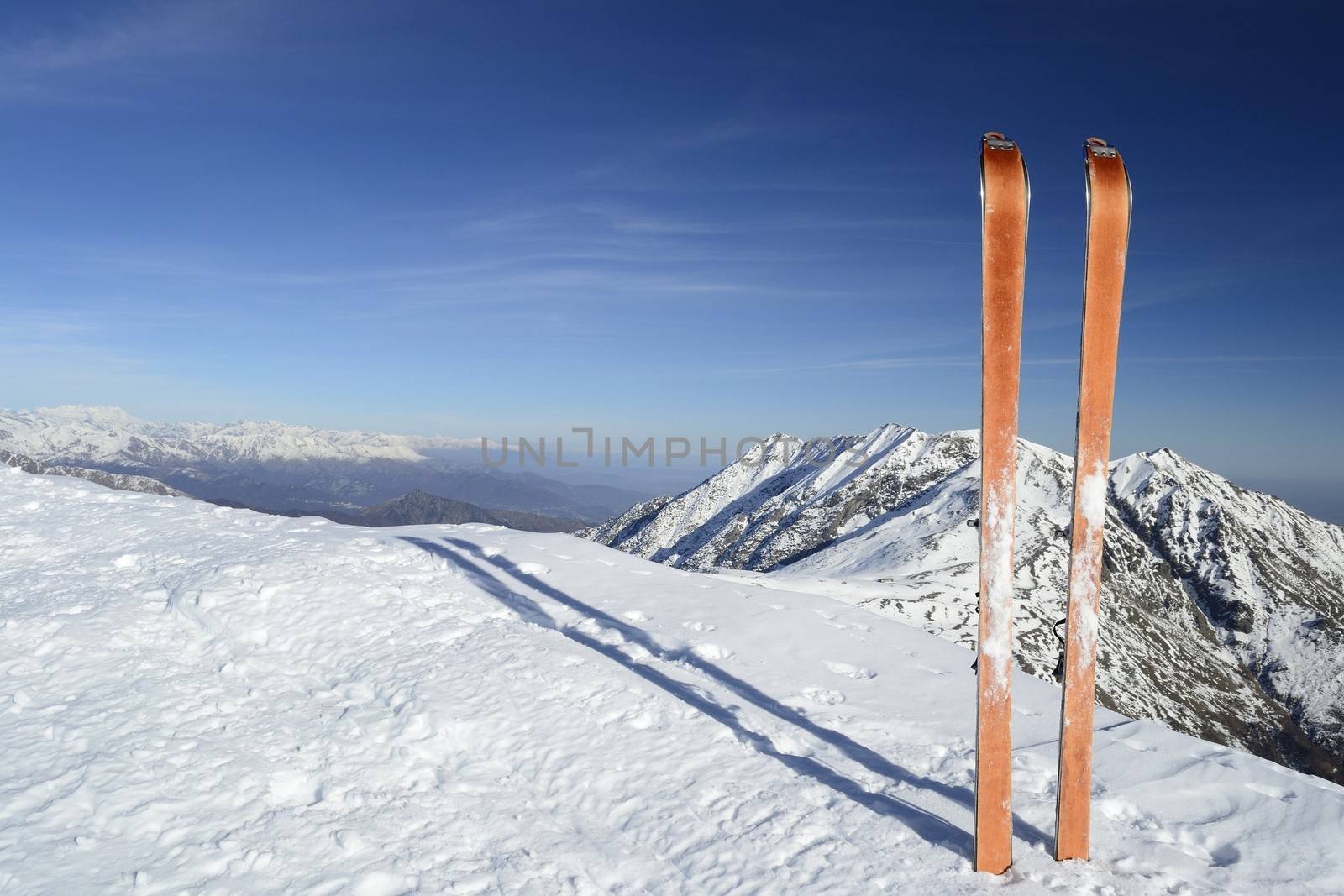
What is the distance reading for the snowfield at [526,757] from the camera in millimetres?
6555

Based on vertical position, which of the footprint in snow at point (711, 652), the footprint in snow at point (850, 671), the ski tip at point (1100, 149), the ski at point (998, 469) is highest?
the ski tip at point (1100, 149)

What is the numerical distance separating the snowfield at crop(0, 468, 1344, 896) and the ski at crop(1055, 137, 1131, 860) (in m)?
0.69

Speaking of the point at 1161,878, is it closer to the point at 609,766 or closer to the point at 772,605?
the point at 609,766

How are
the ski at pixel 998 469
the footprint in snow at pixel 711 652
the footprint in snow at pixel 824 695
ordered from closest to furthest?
the ski at pixel 998 469 < the footprint in snow at pixel 824 695 < the footprint in snow at pixel 711 652

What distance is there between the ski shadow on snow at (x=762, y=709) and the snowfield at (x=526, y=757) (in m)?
0.05

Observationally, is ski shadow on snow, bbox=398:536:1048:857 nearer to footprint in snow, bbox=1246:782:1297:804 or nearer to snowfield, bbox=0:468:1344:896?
snowfield, bbox=0:468:1344:896

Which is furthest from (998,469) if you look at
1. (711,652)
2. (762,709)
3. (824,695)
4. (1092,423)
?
(711,652)

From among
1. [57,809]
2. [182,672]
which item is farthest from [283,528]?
[57,809]

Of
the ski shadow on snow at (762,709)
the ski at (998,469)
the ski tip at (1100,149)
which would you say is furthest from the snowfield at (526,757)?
the ski tip at (1100,149)

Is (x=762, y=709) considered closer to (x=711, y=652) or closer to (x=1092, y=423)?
(x=711, y=652)

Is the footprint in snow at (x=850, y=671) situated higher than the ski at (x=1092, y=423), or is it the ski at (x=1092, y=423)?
the ski at (x=1092, y=423)

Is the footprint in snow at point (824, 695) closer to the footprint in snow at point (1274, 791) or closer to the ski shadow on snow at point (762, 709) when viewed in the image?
the ski shadow on snow at point (762, 709)

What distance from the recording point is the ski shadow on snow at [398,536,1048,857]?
7447mm

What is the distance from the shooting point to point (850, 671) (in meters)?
11.8
